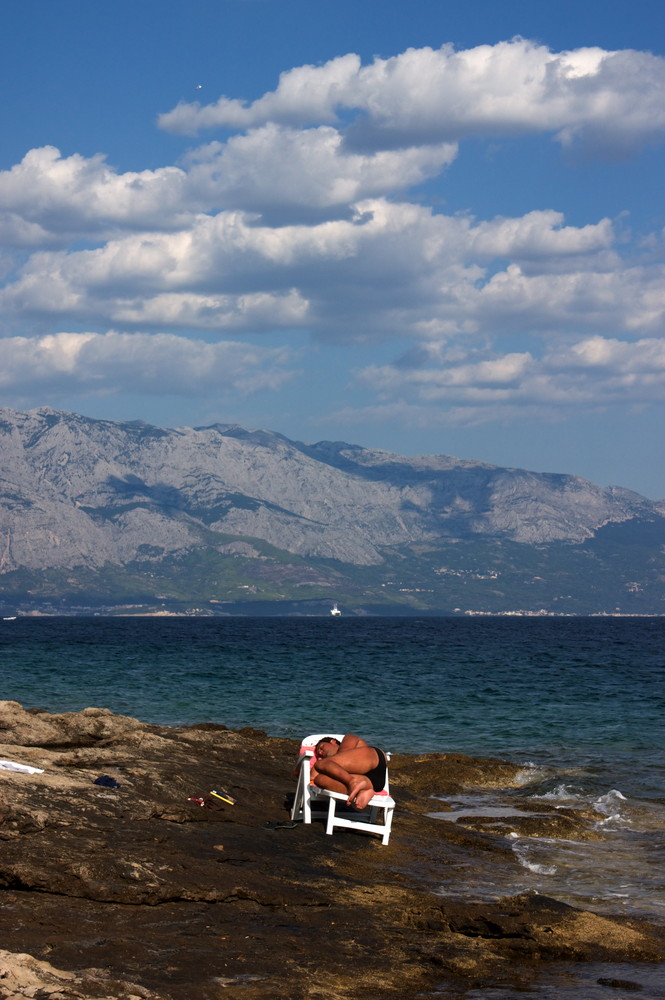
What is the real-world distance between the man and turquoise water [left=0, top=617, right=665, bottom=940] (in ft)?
7.08

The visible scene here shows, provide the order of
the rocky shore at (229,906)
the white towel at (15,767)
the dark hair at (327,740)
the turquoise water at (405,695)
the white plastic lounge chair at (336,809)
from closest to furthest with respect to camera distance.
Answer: the rocky shore at (229,906)
the white towel at (15,767)
the white plastic lounge chair at (336,809)
the dark hair at (327,740)
the turquoise water at (405,695)

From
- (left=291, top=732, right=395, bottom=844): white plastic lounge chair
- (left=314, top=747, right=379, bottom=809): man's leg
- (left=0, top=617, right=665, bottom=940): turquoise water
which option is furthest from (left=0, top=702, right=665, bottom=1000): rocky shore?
(left=0, top=617, right=665, bottom=940): turquoise water

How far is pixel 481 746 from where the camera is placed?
3450 centimetres

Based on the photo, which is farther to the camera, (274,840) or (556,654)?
(556,654)

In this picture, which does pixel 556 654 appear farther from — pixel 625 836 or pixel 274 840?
pixel 274 840

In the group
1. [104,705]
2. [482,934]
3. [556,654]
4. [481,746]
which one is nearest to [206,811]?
[482,934]

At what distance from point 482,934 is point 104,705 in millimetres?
32905

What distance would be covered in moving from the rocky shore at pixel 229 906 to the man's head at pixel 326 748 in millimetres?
1141

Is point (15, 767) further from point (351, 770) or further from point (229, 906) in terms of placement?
A: point (351, 770)

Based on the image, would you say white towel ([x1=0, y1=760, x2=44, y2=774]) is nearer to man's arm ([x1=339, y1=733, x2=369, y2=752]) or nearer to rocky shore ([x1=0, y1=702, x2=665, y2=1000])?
rocky shore ([x1=0, y1=702, x2=665, y2=1000])

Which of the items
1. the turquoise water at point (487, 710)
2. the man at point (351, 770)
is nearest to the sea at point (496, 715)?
the turquoise water at point (487, 710)

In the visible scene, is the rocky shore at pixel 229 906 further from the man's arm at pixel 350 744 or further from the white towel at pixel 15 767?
the man's arm at pixel 350 744

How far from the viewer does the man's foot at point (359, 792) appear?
54.8 feet

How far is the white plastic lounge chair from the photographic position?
16.8 m
